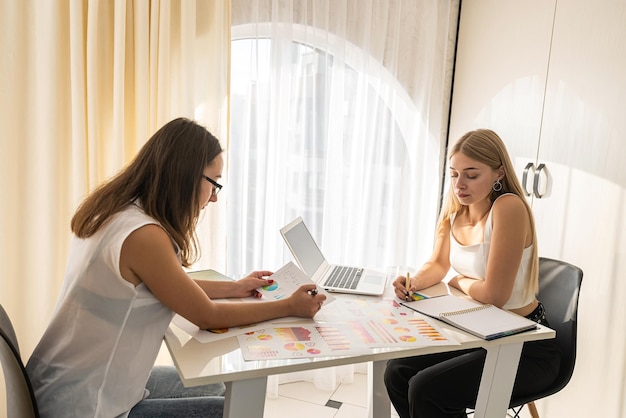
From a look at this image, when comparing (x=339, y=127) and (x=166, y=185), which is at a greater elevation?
(x=339, y=127)

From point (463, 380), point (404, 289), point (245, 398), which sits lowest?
point (463, 380)

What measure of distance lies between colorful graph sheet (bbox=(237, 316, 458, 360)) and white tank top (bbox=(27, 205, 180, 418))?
27 cm

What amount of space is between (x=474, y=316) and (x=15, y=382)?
1221 mm

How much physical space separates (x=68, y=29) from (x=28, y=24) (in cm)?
15

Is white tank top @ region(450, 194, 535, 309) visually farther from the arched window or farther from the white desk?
the arched window

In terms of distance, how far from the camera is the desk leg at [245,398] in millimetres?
1167

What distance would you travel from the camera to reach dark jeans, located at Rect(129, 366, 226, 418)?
4.52 ft

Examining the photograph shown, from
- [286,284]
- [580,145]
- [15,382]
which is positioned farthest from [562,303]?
[15,382]

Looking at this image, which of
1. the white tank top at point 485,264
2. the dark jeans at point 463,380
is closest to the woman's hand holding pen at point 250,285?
the dark jeans at point 463,380

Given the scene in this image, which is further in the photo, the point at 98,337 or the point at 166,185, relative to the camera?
the point at 166,185

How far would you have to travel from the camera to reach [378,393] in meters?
2.01

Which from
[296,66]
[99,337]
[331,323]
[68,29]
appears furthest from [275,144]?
[99,337]

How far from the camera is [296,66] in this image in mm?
2588

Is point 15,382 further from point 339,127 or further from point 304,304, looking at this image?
point 339,127
